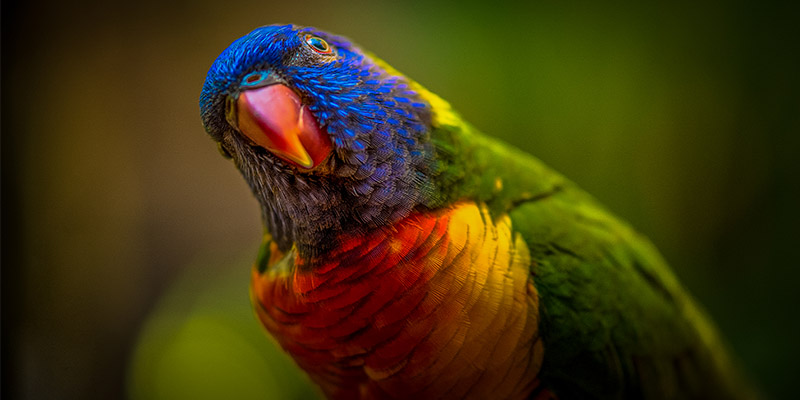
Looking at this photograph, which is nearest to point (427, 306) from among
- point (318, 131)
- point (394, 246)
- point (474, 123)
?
point (394, 246)

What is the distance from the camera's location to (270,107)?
792mm

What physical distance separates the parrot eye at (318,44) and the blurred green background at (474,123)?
621mm

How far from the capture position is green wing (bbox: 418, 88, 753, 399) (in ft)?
3.33

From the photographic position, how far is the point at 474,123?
222 centimetres

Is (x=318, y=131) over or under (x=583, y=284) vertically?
over

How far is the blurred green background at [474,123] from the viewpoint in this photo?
137 cm

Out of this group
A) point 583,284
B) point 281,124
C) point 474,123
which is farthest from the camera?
point 474,123

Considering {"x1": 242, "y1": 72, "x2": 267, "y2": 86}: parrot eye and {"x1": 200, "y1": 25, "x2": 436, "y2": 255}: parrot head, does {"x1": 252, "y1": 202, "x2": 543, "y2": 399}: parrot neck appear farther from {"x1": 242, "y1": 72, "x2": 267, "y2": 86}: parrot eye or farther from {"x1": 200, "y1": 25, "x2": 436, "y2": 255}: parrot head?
{"x1": 242, "y1": 72, "x2": 267, "y2": 86}: parrot eye

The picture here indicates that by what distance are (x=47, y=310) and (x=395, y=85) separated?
3.26 ft

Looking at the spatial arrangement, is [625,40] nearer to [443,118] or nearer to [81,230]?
[443,118]

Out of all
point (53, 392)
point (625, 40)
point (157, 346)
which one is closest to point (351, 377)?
point (53, 392)

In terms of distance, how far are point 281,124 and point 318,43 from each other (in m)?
0.20

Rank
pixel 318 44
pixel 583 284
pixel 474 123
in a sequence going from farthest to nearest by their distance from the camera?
pixel 474 123 → pixel 583 284 → pixel 318 44

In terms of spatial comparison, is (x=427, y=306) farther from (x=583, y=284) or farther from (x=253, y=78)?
(x=253, y=78)
